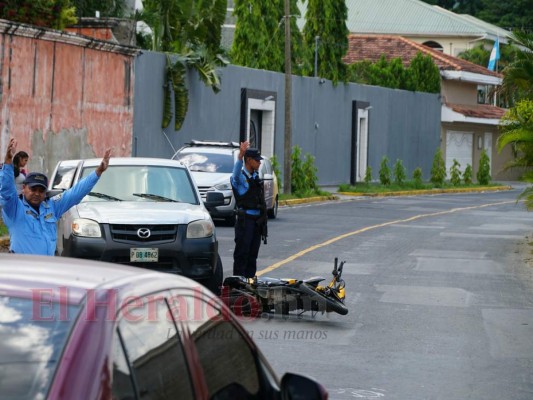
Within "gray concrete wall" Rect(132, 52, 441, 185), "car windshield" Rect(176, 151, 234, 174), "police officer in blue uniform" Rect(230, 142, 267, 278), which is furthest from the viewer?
"gray concrete wall" Rect(132, 52, 441, 185)

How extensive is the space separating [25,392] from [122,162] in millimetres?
12015

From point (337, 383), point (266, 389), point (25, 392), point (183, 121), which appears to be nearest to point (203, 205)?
point (337, 383)

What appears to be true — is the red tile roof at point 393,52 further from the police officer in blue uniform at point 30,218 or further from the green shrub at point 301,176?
the police officer in blue uniform at point 30,218

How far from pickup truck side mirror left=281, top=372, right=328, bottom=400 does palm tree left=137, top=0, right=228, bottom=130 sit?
30328mm

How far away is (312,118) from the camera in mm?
46438

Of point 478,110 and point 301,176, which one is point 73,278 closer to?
point 301,176

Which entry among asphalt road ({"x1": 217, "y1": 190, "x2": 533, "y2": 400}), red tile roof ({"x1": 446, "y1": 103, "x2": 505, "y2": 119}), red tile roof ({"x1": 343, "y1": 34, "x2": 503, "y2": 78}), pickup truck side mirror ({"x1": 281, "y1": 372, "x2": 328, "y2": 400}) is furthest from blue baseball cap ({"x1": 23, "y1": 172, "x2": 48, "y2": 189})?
red tile roof ({"x1": 343, "y1": 34, "x2": 503, "y2": 78})

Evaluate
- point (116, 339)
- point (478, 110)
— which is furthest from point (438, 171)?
point (116, 339)

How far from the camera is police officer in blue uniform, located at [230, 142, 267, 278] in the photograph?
1390cm

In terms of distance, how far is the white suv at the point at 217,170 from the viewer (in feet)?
85.7

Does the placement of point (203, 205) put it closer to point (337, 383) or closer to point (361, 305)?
point (361, 305)

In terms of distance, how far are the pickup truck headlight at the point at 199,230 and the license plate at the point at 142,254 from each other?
0.48 meters

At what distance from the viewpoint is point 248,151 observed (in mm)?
13844

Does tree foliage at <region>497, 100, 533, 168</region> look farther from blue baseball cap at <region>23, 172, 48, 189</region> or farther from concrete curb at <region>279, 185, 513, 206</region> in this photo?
blue baseball cap at <region>23, 172, 48, 189</region>
